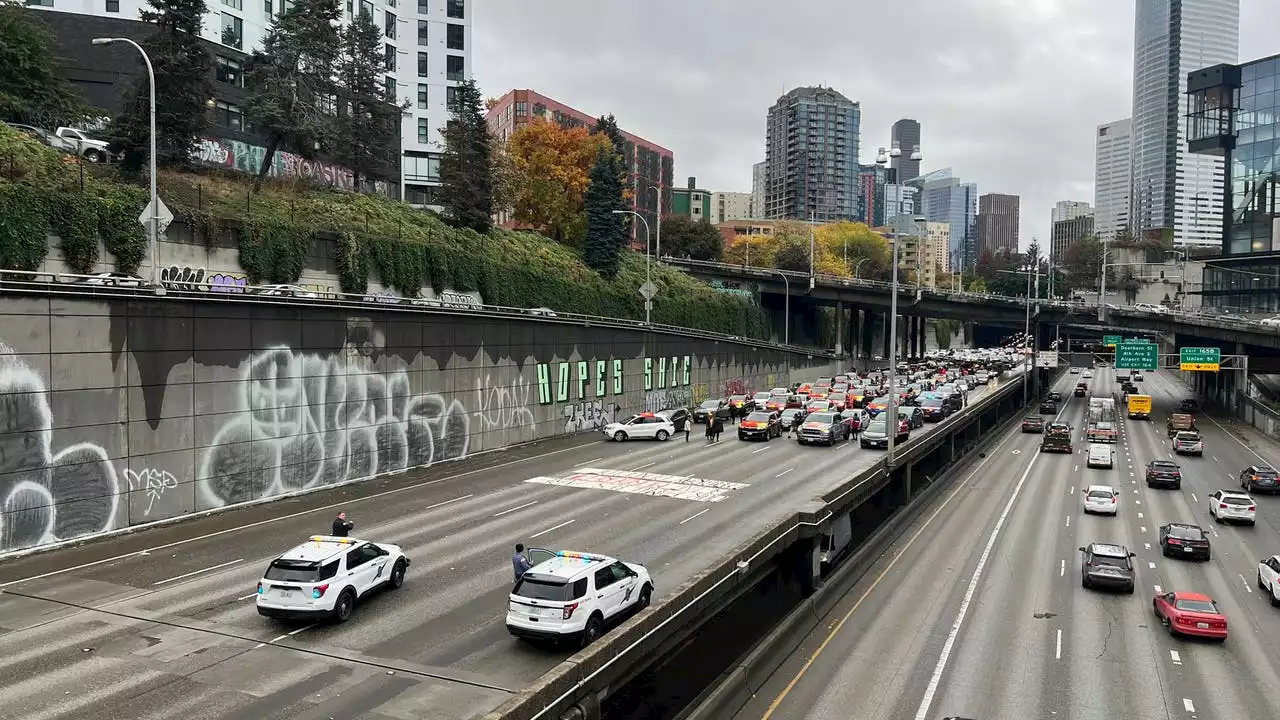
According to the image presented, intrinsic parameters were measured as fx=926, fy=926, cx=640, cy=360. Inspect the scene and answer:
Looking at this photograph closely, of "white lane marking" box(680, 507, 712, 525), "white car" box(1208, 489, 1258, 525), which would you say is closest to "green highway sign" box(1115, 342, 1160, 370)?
"white car" box(1208, 489, 1258, 525)

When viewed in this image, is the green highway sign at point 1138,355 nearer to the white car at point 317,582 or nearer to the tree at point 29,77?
the white car at point 317,582

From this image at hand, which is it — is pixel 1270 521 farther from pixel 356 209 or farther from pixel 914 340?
pixel 914 340

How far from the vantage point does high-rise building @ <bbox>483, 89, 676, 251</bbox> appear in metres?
134

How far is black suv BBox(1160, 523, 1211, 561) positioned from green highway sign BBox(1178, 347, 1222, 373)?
160 feet

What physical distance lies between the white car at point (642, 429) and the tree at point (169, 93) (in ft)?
86.5

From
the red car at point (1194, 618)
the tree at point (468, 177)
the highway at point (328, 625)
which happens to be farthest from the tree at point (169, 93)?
the red car at point (1194, 618)

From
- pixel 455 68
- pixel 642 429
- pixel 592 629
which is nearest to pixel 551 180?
pixel 455 68

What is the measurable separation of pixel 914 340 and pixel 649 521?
5220 inches

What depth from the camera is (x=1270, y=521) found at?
4006cm

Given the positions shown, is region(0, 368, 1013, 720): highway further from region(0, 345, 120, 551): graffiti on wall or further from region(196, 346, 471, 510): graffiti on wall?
region(196, 346, 471, 510): graffiti on wall

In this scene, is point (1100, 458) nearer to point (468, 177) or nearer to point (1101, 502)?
point (1101, 502)

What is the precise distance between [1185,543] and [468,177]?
48.4 meters

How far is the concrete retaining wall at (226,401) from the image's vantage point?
79.1 ft

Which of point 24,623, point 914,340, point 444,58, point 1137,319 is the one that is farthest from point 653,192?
point 24,623
